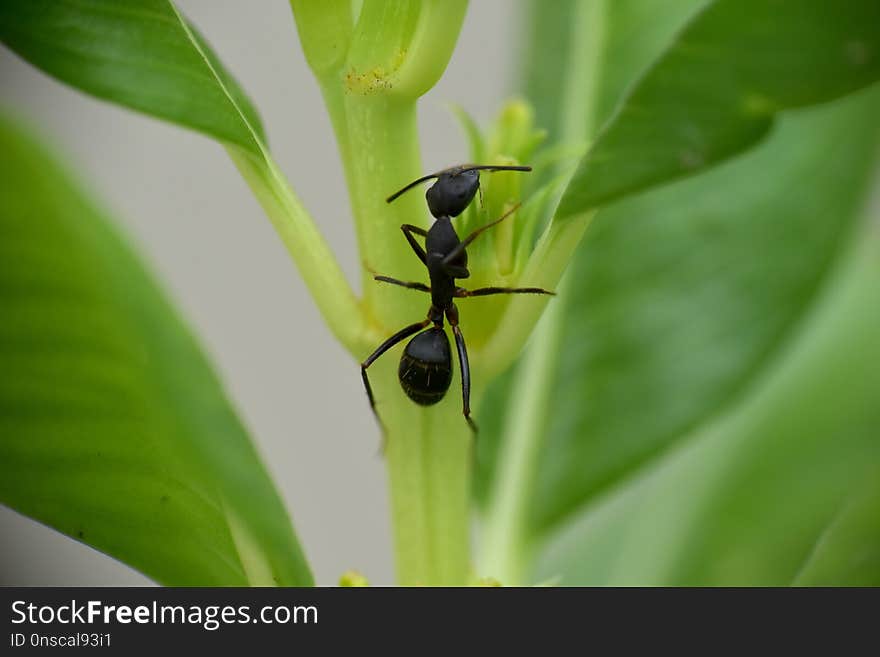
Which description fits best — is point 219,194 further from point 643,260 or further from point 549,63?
point 643,260

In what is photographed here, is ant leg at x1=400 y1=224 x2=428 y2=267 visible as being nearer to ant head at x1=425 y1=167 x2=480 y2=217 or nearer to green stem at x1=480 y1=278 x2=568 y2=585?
ant head at x1=425 y1=167 x2=480 y2=217

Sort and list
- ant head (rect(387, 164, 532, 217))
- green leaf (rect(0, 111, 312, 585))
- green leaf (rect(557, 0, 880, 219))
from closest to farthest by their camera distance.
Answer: green leaf (rect(557, 0, 880, 219)) < green leaf (rect(0, 111, 312, 585)) < ant head (rect(387, 164, 532, 217))

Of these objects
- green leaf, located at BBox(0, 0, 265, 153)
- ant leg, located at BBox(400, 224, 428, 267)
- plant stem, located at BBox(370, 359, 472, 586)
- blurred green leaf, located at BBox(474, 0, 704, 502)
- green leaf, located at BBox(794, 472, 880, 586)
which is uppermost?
blurred green leaf, located at BBox(474, 0, 704, 502)

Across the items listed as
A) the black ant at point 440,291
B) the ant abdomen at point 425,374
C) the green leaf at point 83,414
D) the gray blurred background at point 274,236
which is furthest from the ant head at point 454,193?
the gray blurred background at point 274,236

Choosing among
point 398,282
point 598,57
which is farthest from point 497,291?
point 598,57

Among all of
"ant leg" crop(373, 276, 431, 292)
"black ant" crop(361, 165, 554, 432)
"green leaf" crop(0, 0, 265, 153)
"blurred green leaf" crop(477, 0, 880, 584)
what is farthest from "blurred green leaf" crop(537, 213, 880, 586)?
"green leaf" crop(0, 0, 265, 153)

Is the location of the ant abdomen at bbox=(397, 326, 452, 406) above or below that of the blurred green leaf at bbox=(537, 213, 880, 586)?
below

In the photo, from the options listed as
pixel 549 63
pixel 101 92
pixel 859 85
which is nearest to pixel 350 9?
pixel 101 92
